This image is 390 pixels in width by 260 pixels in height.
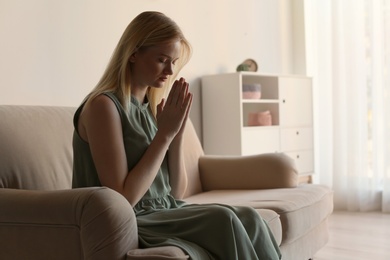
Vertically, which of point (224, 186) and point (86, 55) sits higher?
point (86, 55)

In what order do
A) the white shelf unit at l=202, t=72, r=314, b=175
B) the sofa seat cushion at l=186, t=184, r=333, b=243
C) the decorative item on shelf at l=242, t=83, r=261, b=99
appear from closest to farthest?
the sofa seat cushion at l=186, t=184, r=333, b=243 → the white shelf unit at l=202, t=72, r=314, b=175 → the decorative item on shelf at l=242, t=83, r=261, b=99

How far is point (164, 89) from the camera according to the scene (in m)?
1.80

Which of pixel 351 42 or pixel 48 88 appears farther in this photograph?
pixel 351 42

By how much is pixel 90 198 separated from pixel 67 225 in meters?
0.11

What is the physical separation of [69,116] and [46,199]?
2.60 feet

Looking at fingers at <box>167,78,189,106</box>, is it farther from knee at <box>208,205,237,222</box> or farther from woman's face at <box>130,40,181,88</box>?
knee at <box>208,205,237,222</box>

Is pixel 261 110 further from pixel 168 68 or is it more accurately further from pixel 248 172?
pixel 168 68

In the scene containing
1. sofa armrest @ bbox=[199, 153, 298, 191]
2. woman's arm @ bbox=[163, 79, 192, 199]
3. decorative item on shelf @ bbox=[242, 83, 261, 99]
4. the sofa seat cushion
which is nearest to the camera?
woman's arm @ bbox=[163, 79, 192, 199]

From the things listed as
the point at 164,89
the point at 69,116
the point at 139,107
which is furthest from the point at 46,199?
the point at 69,116

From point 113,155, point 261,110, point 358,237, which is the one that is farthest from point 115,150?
point 261,110

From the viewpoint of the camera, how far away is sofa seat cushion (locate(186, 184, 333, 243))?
2.07 meters

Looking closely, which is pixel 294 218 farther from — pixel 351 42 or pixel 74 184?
pixel 351 42

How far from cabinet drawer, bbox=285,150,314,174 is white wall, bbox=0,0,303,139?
2.61 feet

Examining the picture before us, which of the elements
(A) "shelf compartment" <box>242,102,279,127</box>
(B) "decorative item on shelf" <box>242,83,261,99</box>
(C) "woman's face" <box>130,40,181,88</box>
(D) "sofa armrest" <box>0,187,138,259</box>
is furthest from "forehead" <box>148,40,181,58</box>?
(A) "shelf compartment" <box>242,102,279,127</box>
